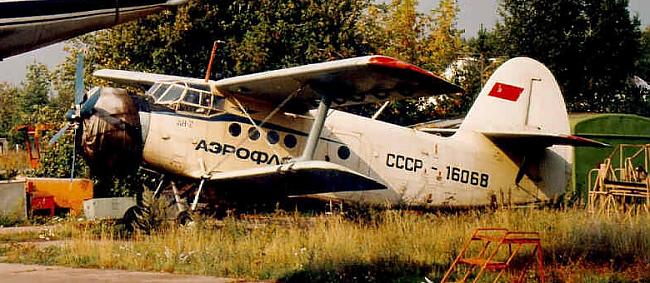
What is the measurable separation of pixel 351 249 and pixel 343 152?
513 centimetres

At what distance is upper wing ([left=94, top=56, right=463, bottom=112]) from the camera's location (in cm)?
1316

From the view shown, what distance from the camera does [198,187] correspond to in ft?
50.0

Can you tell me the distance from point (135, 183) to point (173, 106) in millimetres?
5968

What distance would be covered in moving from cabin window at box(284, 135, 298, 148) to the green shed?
6.84 meters

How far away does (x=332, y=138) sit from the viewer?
1597 centimetres

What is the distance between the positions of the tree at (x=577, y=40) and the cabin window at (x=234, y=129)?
20349 mm

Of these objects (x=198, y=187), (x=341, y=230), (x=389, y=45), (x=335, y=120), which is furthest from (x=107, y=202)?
(x=389, y=45)

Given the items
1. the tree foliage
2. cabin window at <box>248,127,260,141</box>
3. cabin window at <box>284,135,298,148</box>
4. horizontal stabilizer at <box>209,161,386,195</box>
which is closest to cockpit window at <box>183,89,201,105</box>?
cabin window at <box>248,127,260,141</box>

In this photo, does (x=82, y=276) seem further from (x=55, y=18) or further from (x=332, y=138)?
(x=332, y=138)

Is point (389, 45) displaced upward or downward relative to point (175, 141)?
upward

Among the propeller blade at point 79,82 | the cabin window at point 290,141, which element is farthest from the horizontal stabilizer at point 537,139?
the propeller blade at point 79,82

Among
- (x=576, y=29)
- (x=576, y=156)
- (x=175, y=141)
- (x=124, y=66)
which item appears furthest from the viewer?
(x=576, y=29)

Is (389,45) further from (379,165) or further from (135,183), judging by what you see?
(379,165)

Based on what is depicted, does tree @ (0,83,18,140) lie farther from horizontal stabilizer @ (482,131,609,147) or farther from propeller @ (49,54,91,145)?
horizontal stabilizer @ (482,131,609,147)
